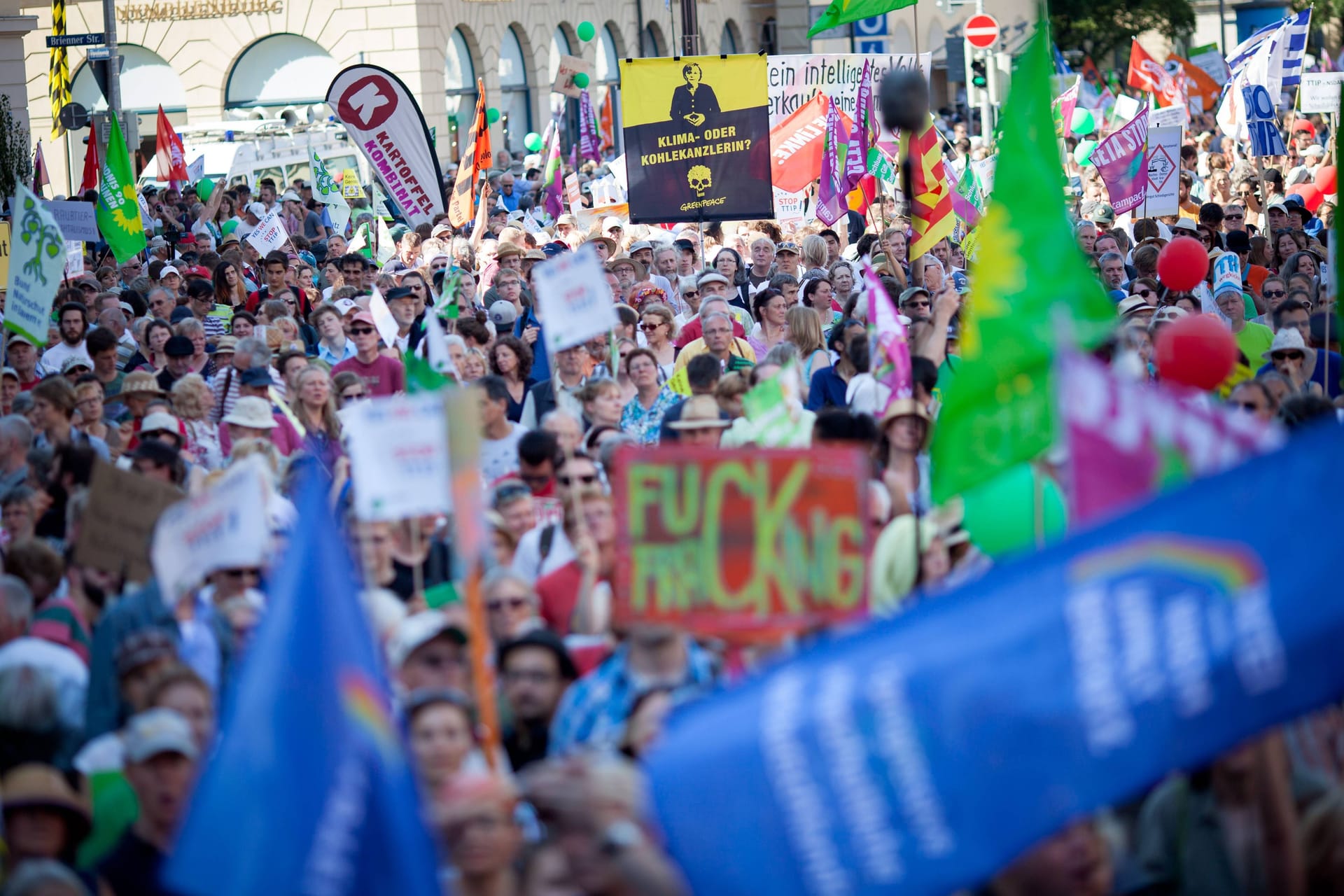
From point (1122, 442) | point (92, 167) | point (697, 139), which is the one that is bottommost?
point (1122, 442)

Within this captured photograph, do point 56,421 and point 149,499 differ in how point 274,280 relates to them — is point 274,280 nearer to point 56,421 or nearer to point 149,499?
Answer: point 56,421

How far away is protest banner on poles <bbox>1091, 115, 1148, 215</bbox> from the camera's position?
16.4 m

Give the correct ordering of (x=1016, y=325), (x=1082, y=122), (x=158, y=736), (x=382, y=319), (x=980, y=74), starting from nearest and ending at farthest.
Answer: (x=158, y=736)
(x=1016, y=325)
(x=382, y=319)
(x=1082, y=122)
(x=980, y=74)

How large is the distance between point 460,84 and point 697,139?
28283 millimetres

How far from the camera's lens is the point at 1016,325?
4762 mm

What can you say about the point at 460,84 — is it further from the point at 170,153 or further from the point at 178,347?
the point at 178,347

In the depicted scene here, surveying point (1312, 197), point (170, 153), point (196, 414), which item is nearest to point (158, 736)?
point (196, 414)

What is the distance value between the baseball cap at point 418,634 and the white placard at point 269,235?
11.7 meters

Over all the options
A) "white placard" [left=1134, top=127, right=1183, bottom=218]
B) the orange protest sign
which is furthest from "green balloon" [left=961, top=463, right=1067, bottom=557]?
the orange protest sign

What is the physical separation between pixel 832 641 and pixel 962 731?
1.10 feet

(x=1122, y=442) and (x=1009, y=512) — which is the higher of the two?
(x=1122, y=442)

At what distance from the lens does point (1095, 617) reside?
3484 mm

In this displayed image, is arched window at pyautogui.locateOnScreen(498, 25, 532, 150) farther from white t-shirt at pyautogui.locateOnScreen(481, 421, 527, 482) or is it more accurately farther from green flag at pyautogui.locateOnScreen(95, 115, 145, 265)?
white t-shirt at pyautogui.locateOnScreen(481, 421, 527, 482)

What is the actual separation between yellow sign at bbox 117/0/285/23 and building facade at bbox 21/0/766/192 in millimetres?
21
